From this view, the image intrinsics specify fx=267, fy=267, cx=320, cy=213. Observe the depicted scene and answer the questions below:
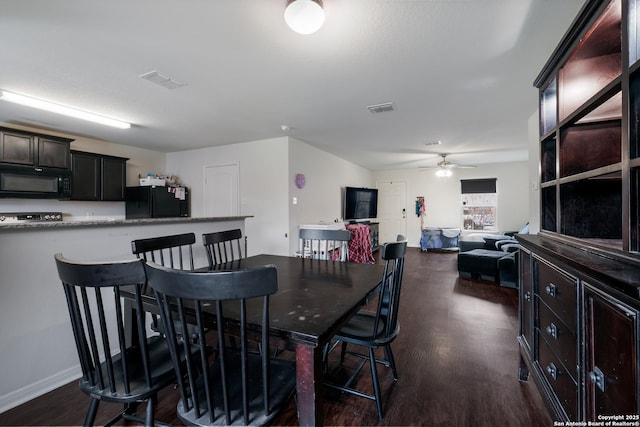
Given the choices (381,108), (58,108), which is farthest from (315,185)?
(58,108)

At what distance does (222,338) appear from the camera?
3.06 ft

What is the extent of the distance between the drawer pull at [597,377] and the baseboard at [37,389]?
2991 mm

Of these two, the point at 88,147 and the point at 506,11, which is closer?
the point at 506,11

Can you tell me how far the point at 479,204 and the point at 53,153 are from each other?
29.8 feet

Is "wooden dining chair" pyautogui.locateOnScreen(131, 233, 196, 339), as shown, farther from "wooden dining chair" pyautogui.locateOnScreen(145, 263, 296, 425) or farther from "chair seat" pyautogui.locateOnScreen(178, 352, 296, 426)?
"wooden dining chair" pyautogui.locateOnScreen(145, 263, 296, 425)

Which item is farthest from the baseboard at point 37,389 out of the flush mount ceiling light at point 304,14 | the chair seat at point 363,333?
the flush mount ceiling light at point 304,14

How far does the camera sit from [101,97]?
2887 mm

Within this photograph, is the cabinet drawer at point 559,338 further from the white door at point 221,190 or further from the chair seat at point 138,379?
the white door at point 221,190

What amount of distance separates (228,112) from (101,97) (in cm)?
130

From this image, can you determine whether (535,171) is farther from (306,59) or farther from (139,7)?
(139,7)

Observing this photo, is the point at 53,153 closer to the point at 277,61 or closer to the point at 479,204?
the point at 277,61

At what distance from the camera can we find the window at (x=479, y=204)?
7371 mm

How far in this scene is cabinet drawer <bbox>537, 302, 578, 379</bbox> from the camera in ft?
3.52

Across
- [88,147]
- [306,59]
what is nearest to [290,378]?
[306,59]
